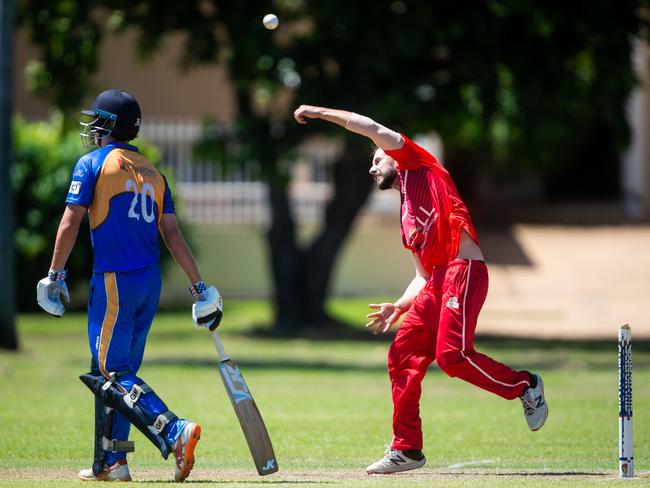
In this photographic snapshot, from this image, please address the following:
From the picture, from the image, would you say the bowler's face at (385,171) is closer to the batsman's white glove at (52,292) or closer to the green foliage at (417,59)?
the batsman's white glove at (52,292)

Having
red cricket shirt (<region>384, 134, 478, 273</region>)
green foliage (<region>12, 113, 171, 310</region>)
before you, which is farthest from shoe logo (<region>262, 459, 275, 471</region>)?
green foliage (<region>12, 113, 171, 310</region>)

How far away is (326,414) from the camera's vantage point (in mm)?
11422

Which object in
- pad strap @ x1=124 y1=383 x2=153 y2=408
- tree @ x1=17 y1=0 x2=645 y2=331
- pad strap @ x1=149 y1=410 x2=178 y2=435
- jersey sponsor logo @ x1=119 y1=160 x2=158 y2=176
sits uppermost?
→ tree @ x1=17 y1=0 x2=645 y2=331

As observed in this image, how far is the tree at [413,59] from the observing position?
1689 centimetres

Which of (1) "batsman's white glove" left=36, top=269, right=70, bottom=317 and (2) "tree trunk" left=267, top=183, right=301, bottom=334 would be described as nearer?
(1) "batsman's white glove" left=36, top=269, right=70, bottom=317

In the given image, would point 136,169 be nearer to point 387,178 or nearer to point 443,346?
point 387,178

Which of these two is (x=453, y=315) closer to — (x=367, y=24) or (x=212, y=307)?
(x=212, y=307)

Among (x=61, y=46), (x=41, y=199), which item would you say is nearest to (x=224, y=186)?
(x=41, y=199)

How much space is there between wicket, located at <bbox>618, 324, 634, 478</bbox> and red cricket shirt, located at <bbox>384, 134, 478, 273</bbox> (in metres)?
1.16

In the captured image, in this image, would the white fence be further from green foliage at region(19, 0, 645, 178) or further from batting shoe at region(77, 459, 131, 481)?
batting shoe at region(77, 459, 131, 481)

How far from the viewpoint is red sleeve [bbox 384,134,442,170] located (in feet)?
25.2

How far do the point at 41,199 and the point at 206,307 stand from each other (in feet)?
48.6

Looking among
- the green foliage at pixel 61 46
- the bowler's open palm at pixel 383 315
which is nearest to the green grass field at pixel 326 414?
the bowler's open palm at pixel 383 315

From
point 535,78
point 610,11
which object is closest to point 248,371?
point 535,78
